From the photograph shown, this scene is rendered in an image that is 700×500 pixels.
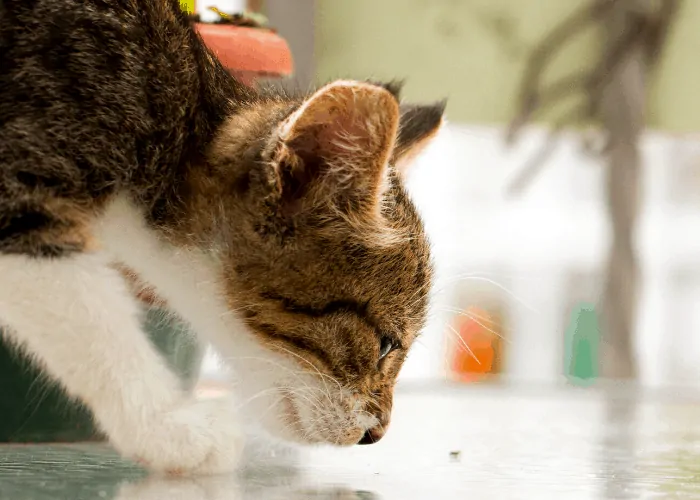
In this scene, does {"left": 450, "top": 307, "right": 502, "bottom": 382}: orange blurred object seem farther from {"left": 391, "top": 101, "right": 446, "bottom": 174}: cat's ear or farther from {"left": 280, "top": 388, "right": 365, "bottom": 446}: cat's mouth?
{"left": 280, "top": 388, "right": 365, "bottom": 446}: cat's mouth

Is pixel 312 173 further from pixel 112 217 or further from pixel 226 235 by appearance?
pixel 112 217

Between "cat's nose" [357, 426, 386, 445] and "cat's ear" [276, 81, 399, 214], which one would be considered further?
"cat's nose" [357, 426, 386, 445]

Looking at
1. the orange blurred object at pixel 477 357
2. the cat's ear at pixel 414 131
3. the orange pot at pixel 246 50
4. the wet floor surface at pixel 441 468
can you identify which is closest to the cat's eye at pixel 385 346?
the wet floor surface at pixel 441 468

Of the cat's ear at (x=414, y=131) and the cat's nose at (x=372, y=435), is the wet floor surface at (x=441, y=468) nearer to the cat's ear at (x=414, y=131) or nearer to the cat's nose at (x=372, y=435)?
the cat's nose at (x=372, y=435)

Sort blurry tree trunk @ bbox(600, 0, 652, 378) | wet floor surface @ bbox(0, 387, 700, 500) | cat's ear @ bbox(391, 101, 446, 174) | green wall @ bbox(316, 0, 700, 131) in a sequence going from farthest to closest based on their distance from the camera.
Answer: blurry tree trunk @ bbox(600, 0, 652, 378), green wall @ bbox(316, 0, 700, 131), cat's ear @ bbox(391, 101, 446, 174), wet floor surface @ bbox(0, 387, 700, 500)

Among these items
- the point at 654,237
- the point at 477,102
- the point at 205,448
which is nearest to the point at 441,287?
the point at 205,448

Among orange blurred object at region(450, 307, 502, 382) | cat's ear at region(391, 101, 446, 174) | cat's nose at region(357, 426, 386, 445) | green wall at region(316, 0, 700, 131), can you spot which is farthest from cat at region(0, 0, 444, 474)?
orange blurred object at region(450, 307, 502, 382)

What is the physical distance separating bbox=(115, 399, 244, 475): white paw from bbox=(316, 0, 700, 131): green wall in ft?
6.52

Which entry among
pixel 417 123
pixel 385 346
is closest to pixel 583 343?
pixel 417 123

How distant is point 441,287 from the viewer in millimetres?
1314

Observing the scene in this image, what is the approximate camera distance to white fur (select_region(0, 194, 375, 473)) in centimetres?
104

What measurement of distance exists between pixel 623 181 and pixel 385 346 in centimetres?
222

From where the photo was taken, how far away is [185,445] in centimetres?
106

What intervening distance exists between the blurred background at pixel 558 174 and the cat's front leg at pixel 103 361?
202 centimetres
